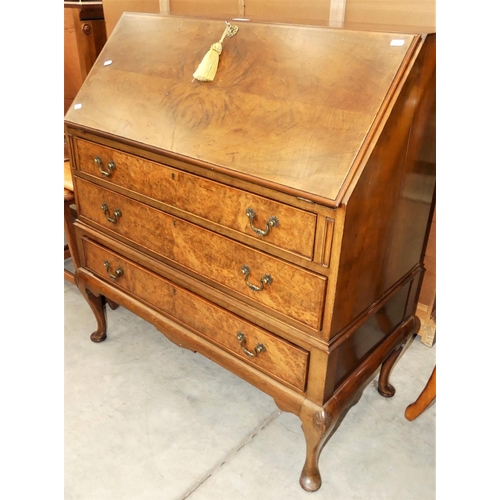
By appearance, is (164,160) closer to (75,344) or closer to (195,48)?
(195,48)

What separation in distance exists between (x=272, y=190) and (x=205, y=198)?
282 mm

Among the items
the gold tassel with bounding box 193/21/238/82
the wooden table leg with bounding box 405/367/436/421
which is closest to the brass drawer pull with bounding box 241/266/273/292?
the gold tassel with bounding box 193/21/238/82

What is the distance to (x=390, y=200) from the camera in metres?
1.41

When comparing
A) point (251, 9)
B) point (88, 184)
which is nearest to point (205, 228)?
point (88, 184)

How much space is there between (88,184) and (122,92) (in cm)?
40

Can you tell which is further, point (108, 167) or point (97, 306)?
point (97, 306)

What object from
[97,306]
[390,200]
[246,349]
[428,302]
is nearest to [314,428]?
[246,349]

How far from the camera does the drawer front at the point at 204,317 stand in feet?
5.04

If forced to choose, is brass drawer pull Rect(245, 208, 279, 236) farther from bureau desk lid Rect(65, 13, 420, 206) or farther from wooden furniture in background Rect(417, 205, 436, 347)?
wooden furniture in background Rect(417, 205, 436, 347)

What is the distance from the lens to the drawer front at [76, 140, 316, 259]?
1.31m

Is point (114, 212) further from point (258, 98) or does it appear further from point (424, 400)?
point (424, 400)

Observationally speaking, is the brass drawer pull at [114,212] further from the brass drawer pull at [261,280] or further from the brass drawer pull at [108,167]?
the brass drawer pull at [261,280]

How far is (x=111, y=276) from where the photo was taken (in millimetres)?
2062

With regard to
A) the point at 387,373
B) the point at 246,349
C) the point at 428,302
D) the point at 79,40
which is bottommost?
the point at 387,373
